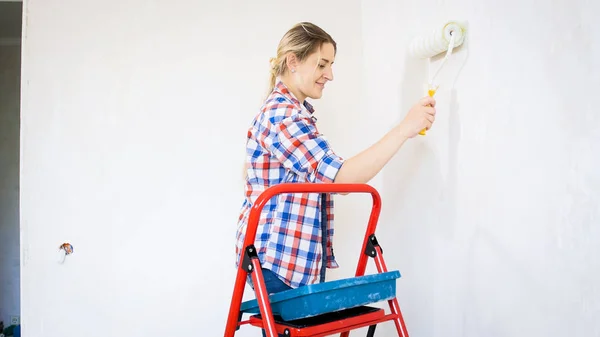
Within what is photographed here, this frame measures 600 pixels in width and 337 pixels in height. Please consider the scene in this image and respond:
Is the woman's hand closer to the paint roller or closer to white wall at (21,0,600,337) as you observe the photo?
the paint roller

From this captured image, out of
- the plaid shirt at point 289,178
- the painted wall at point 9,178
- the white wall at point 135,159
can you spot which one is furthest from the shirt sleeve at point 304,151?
the painted wall at point 9,178

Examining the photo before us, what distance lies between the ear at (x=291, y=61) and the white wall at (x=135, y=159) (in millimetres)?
796

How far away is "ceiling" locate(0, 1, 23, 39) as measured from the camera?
3582mm

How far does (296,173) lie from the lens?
4.69 feet

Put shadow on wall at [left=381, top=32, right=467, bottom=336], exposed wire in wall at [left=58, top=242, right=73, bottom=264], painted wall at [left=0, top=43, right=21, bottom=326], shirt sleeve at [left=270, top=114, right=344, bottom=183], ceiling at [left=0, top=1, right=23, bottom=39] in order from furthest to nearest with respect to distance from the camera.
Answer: painted wall at [left=0, top=43, right=21, bottom=326], ceiling at [left=0, top=1, right=23, bottom=39], exposed wire in wall at [left=58, top=242, right=73, bottom=264], shadow on wall at [left=381, top=32, right=467, bottom=336], shirt sleeve at [left=270, top=114, right=344, bottom=183]

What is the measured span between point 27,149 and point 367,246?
1.49 meters

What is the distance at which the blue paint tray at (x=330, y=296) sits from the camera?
1.21 metres

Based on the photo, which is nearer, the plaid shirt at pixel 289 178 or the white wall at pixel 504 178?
the white wall at pixel 504 178

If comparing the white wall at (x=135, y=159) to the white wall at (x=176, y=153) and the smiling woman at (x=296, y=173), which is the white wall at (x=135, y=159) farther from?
the smiling woman at (x=296, y=173)

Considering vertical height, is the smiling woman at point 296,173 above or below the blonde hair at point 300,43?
below

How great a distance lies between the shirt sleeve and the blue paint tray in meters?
0.26

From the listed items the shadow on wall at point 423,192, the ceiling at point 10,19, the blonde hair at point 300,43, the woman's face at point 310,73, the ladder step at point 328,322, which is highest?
the ceiling at point 10,19

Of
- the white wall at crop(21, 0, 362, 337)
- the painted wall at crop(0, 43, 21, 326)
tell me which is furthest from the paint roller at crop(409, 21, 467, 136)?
the painted wall at crop(0, 43, 21, 326)

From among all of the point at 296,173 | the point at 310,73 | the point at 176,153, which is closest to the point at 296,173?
the point at 296,173
